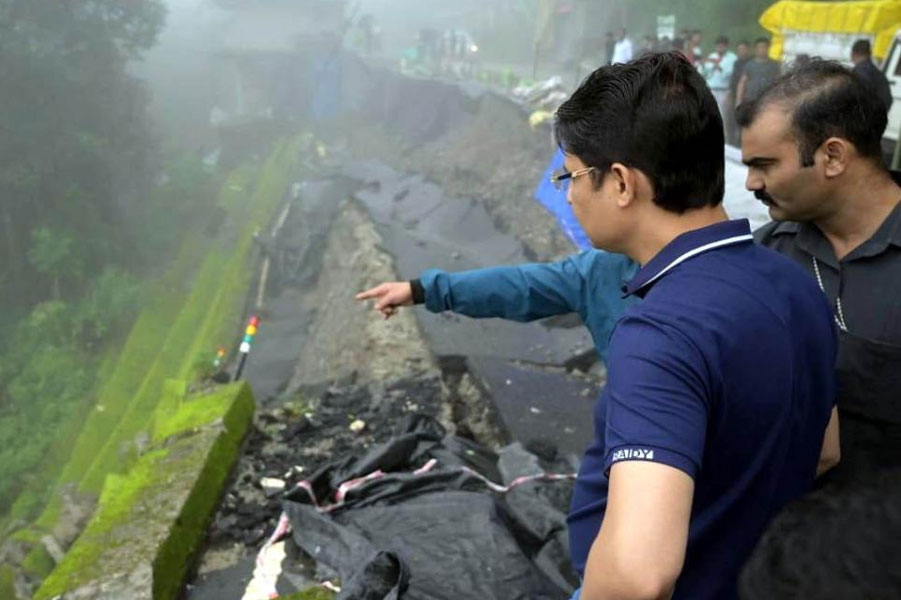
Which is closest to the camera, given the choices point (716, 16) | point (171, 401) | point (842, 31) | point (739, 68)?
point (171, 401)

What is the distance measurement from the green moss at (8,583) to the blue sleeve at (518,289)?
19.9 ft

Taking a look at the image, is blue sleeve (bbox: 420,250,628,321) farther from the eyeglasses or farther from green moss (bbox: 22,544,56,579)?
green moss (bbox: 22,544,56,579)

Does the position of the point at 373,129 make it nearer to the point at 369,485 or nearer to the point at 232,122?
the point at 232,122

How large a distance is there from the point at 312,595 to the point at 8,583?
5321 millimetres

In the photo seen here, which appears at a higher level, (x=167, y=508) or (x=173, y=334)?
(x=167, y=508)

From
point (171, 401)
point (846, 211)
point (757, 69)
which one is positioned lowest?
point (171, 401)

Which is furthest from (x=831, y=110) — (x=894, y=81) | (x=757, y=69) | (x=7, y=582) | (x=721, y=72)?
(x=721, y=72)

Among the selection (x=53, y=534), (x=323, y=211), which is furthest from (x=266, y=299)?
(x=53, y=534)

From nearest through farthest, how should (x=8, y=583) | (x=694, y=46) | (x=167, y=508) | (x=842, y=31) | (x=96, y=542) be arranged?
(x=96, y=542) < (x=167, y=508) < (x=8, y=583) < (x=842, y=31) < (x=694, y=46)

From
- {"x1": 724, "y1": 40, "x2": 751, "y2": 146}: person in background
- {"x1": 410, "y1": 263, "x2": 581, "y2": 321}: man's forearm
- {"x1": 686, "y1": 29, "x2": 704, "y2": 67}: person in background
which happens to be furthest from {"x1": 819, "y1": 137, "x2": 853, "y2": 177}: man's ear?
{"x1": 686, "y1": 29, "x2": 704, "y2": 67}: person in background

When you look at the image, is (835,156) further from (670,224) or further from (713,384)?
(713,384)

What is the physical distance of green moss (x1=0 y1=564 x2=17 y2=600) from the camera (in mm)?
6348

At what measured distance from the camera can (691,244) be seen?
1285 millimetres

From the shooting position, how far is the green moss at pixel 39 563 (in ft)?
21.4
